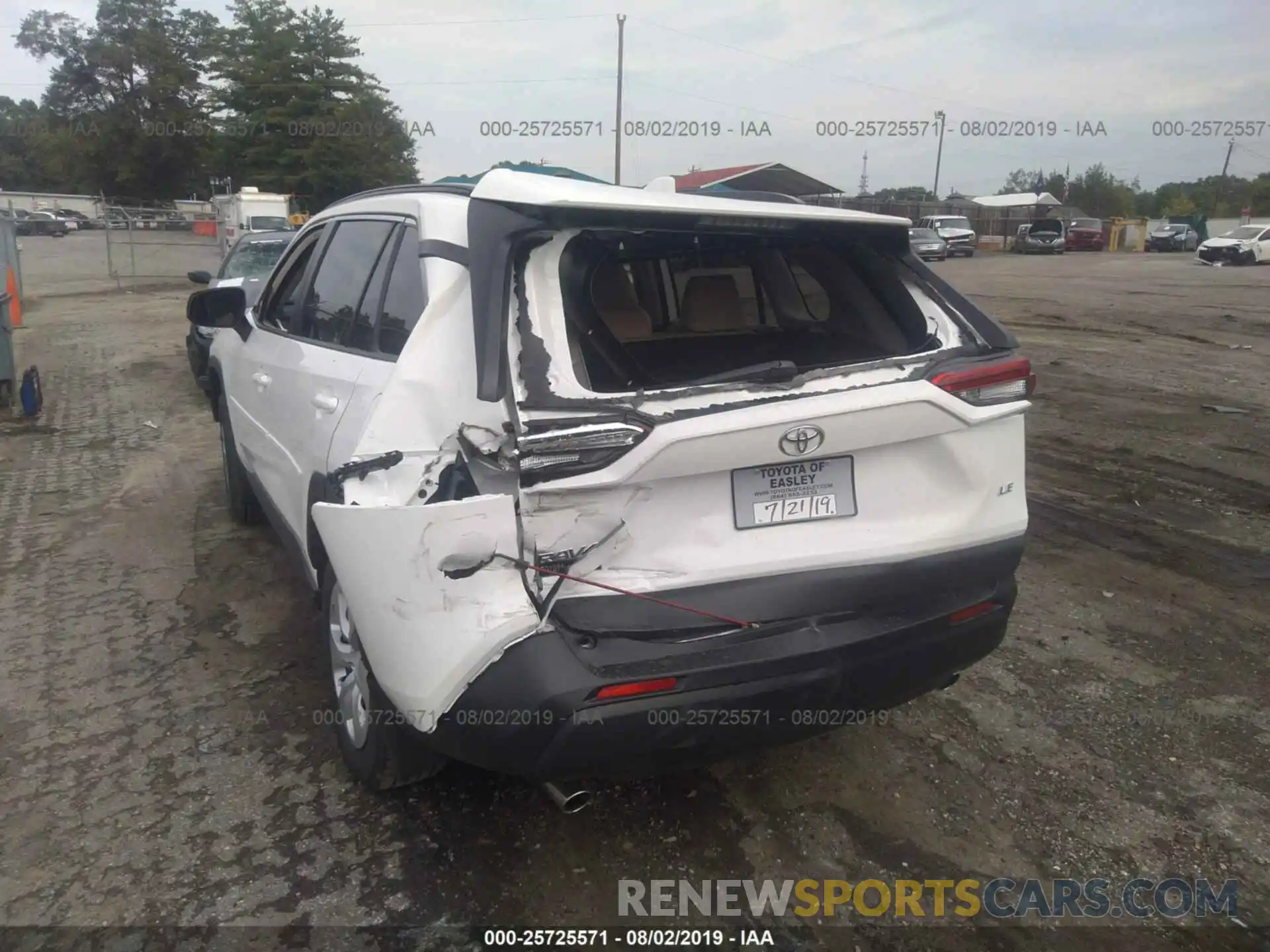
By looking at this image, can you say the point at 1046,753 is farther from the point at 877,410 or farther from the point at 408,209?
the point at 408,209

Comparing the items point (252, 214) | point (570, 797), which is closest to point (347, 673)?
point (570, 797)

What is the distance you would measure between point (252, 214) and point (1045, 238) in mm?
31734

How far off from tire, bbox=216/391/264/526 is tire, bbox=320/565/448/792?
96.0 inches

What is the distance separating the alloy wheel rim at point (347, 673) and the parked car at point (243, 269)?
763cm

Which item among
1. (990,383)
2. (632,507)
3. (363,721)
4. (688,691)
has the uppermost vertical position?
(990,383)

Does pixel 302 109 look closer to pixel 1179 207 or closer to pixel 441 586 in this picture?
pixel 441 586

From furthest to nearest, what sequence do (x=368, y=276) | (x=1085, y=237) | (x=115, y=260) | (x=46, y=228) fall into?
(x=1085, y=237) < (x=46, y=228) < (x=115, y=260) < (x=368, y=276)

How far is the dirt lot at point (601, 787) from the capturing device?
271cm

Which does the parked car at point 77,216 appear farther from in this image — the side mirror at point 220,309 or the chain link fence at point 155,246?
the side mirror at point 220,309

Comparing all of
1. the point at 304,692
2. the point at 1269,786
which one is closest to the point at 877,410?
the point at 1269,786

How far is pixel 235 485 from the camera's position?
5711 mm

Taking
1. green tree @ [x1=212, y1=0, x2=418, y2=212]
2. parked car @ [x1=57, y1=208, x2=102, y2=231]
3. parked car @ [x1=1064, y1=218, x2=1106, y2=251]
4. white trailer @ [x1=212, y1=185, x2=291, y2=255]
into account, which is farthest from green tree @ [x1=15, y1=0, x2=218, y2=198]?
parked car @ [x1=1064, y1=218, x2=1106, y2=251]

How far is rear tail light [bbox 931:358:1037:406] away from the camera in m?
2.68

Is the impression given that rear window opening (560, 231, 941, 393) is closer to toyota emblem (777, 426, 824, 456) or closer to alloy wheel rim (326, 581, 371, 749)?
toyota emblem (777, 426, 824, 456)
